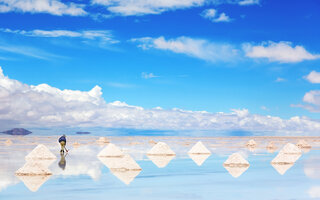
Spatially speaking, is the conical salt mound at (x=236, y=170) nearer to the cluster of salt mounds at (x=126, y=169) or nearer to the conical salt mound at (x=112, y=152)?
the cluster of salt mounds at (x=126, y=169)

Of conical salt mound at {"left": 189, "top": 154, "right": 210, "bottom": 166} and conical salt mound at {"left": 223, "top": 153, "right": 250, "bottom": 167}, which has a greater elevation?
conical salt mound at {"left": 189, "top": 154, "right": 210, "bottom": 166}

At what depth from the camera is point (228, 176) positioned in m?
26.4

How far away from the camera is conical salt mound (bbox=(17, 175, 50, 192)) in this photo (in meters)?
20.7

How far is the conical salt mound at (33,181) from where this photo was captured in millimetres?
20734

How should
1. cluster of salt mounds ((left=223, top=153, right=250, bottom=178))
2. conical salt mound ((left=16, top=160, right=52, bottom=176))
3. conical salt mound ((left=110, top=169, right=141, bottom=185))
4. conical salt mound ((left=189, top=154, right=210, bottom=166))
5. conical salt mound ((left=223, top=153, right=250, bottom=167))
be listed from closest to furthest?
conical salt mound ((left=110, top=169, right=141, bottom=185)) → conical salt mound ((left=16, top=160, right=52, bottom=176)) → cluster of salt mounds ((left=223, top=153, right=250, bottom=178)) → conical salt mound ((left=223, top=153, right=250, bottom=167)) → conical salt mound ((left=189, top=154, right=210, bottom=166))

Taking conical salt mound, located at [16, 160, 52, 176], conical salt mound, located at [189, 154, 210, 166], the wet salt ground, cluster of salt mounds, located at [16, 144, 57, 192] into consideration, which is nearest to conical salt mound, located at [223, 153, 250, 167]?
the wet salt ground

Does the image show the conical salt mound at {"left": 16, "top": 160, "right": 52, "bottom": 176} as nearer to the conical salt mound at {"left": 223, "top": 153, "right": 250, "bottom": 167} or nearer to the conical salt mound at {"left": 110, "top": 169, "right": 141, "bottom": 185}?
the conical salt mound at {"left": 110, "top": 169, "right": 141, "bottom": 185}

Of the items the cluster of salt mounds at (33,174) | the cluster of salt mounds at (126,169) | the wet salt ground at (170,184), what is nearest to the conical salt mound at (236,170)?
the wet salt ground at (170,184)

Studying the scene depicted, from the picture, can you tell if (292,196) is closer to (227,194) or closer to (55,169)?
(227,194)

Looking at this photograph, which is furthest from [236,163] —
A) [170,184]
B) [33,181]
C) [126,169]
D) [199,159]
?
[33,181]

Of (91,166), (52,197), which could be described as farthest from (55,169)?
(52,197)

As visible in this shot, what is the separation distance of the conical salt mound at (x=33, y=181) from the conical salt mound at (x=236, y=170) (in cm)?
1108

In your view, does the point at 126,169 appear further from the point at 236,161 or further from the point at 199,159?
the point at 199,159

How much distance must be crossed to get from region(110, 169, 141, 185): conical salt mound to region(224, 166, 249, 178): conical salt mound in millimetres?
5905
